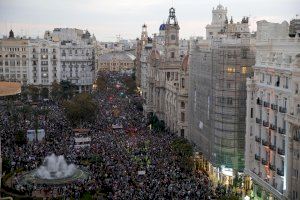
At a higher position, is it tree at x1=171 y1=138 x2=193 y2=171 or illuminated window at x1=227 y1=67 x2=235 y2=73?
illuminated window at x1=227 y1=67 x2=235 y2=73

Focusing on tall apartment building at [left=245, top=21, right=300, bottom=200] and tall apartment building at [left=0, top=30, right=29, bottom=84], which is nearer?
tall apartment building at [left=245, top=21, right=300, bottom=200]

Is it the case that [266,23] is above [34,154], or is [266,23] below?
above

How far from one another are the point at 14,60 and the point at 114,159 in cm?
8689

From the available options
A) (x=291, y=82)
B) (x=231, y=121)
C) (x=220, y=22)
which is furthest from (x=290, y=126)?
(x=220, y=22)

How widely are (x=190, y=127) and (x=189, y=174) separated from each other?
18.9 m

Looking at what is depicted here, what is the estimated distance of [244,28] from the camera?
303 ft

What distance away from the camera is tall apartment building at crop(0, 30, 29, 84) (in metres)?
134

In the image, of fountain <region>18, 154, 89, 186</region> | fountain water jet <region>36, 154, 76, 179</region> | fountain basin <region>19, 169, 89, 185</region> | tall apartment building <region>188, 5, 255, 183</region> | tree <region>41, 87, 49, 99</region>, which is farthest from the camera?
tree <region>41, 87, 49, 99</region>

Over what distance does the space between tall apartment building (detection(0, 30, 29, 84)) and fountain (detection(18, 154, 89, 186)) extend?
3477 inches

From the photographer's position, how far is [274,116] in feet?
134

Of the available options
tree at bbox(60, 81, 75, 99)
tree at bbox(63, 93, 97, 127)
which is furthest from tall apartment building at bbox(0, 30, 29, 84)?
tree at bbox(63, 93, 97, 127)

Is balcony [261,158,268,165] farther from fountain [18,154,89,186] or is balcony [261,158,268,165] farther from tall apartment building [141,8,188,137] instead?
tall apartment building [141,8,188,137]

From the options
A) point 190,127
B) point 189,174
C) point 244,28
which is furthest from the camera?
point 244,28

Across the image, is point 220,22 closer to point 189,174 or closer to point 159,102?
point 159,102
